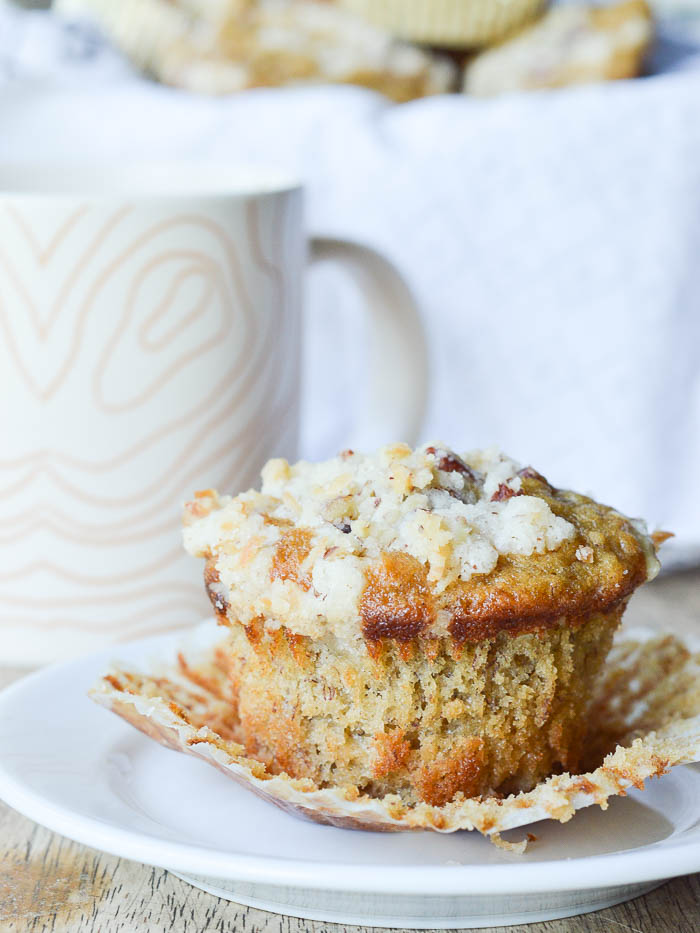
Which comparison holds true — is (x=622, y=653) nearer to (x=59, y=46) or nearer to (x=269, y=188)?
(x=269, y=188)

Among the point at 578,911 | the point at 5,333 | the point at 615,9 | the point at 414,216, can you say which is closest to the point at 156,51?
the point at 414,216

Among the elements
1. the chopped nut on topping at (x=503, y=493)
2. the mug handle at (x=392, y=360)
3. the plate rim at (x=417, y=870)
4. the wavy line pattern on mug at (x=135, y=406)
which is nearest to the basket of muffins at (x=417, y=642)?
the chopped nut on topping at (x=503, y=493)

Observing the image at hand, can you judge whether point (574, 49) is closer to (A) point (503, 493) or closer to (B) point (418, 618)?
(A) point (503, 493)

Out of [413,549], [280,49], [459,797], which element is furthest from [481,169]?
[459,797]

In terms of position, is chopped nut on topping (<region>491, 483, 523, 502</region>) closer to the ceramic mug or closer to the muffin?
the muffin

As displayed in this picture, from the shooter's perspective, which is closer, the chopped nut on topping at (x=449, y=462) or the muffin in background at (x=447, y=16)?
the chopped nut on topping at (x=449, y=462)

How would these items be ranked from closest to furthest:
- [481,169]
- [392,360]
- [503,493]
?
1. [503,493]
2. [392,360]
3. [481,169]

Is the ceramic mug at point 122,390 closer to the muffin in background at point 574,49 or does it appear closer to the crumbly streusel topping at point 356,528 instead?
the crumbly streusel topping at point 356,528
